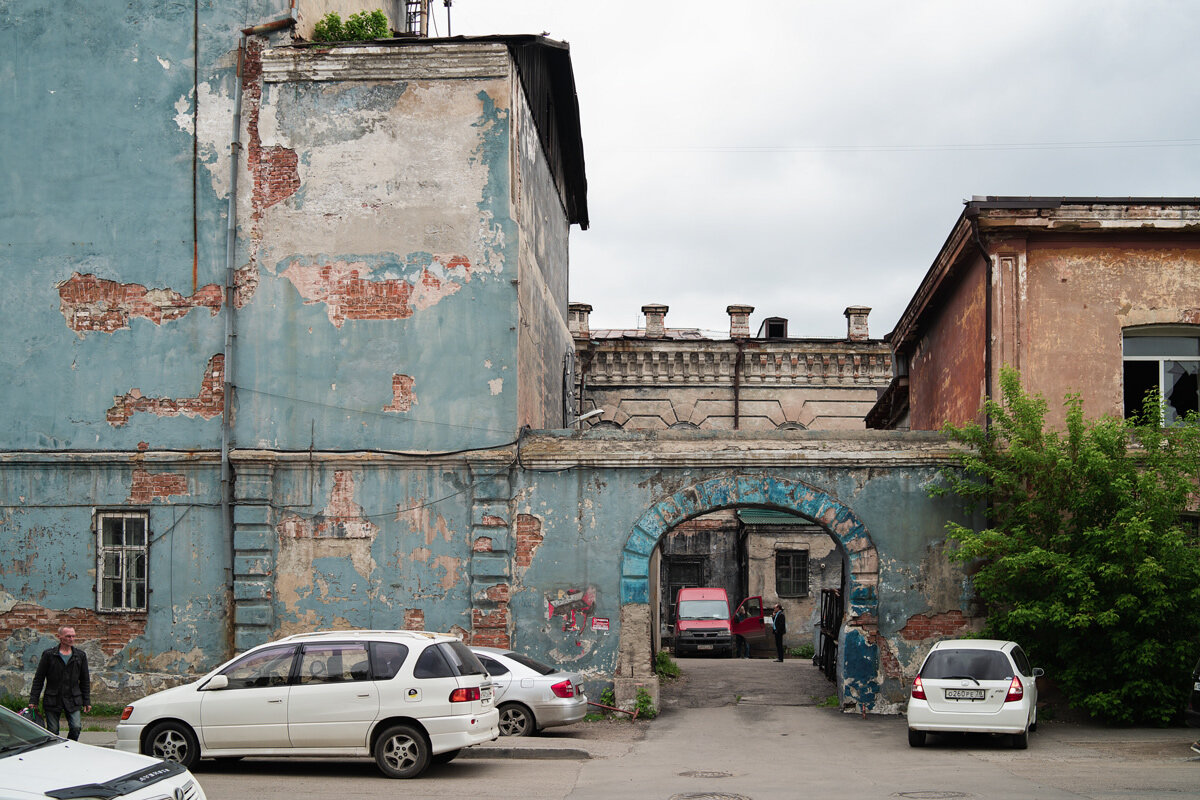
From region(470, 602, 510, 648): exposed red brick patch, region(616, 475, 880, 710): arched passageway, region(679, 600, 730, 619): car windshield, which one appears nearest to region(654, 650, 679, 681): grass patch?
region(616, 475, 880, 710): arched passageway

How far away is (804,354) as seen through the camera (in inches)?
1491

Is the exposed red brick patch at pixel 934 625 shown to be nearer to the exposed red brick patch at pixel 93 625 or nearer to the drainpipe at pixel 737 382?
the exposed red brick patch at pixel 93 625

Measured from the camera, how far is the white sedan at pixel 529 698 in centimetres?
1542

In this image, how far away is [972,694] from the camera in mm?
14469

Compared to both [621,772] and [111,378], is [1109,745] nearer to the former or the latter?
[621,772]

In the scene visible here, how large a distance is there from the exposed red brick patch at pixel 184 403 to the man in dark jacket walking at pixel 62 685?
19.0 feet

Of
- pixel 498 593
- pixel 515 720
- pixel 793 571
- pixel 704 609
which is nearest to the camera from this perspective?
pixel 515 720

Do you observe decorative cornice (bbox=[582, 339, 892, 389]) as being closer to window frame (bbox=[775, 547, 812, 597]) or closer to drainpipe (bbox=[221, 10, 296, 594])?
window frame (bbox=[775, 547, 812, 597])

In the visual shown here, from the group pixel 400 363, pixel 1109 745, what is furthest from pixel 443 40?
pixel 1109 745

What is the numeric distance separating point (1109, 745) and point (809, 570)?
890 inches

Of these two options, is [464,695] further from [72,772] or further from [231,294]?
[231,294]

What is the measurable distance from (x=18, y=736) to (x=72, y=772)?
3.51 ft

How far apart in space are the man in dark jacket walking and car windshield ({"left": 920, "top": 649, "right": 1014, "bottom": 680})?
9.95m

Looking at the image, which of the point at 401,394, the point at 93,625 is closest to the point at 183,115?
the point at 401,394
